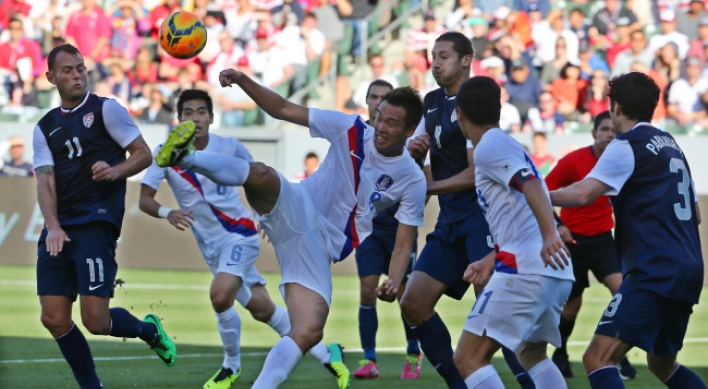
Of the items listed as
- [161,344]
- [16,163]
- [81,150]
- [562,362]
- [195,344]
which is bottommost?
[195,344]

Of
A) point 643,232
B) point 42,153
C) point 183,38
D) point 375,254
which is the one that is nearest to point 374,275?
point 375,254

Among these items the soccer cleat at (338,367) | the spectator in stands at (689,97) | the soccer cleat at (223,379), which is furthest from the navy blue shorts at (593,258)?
the spectator in stands at (689,97)

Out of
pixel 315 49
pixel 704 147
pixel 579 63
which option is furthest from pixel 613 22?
pixel 315 49

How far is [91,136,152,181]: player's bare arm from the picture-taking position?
25.5 ft

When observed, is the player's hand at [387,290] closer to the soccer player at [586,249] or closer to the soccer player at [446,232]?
the soccer player at [446,232]

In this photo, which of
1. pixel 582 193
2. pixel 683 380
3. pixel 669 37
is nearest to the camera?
pixel 582 193

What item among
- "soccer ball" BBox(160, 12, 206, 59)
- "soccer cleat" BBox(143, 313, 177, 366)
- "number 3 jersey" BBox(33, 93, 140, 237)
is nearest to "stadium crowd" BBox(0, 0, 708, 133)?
"soccer ball" BBox(160, 12, 206, 59)

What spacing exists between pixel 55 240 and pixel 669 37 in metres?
15.6

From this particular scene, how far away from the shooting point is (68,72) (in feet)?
26.6

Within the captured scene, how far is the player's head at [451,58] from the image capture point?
8250mm

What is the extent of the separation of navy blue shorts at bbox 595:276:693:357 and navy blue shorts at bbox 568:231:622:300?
3.49 m

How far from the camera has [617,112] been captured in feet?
21.9

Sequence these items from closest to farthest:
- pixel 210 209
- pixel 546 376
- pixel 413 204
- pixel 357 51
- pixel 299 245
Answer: pixel 546 376 < pixel 299 245 < pixel 413 204 < pixel 210 209 < pixel 357 51

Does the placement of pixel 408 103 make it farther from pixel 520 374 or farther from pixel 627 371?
pixel 627 371
